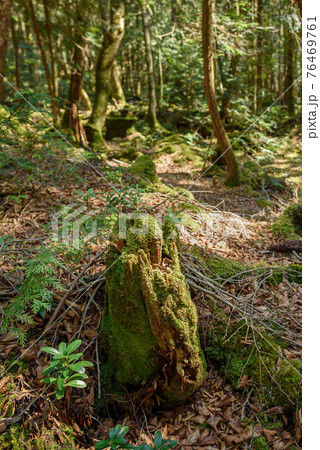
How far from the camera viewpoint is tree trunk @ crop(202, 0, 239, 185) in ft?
19.8

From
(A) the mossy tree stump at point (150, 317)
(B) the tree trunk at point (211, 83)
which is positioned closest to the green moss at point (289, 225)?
(B) the tree trunk at point (211, 83)

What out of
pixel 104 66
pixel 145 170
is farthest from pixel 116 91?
pixel 145 170

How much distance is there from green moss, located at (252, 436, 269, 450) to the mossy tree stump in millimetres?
480

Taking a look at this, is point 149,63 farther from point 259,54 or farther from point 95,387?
point 95,387

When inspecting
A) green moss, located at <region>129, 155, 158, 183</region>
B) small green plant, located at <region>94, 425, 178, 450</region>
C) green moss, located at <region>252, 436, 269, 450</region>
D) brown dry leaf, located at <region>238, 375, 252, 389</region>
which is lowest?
green moss, located at <region>252, 436, 269, 450</region>

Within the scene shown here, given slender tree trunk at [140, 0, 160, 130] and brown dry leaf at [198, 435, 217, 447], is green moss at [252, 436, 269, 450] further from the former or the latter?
slender tree trunk at [140, 0, 160, 130]

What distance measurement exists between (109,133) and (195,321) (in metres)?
11.6

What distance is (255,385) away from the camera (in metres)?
2.13

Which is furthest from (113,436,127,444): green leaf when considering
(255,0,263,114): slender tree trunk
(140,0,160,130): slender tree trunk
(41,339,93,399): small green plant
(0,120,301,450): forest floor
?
(140,0,160,130): slender tree trunk

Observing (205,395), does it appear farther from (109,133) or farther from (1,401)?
(109,133)

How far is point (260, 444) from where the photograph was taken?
182cm

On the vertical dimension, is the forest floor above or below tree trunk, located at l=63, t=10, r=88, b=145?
below

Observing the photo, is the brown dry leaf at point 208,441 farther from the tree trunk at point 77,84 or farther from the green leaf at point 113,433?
the tree trunk at point 77,84

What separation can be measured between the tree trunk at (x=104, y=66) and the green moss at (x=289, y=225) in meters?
5.99
